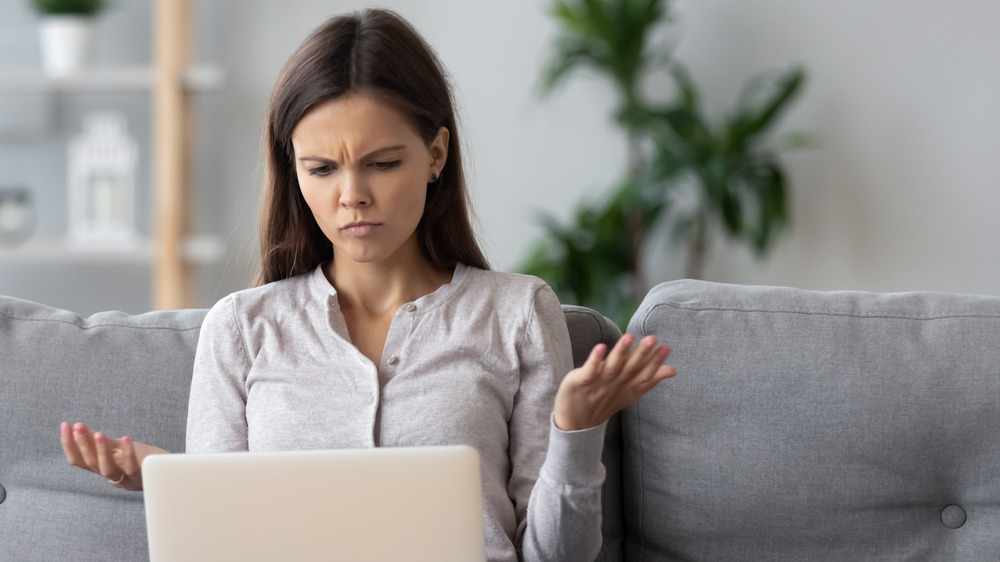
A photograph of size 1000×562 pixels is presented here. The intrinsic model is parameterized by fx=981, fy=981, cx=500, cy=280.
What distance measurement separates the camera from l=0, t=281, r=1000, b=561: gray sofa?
3.93 feet

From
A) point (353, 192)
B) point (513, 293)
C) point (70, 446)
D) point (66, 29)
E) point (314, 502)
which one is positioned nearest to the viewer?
point (314, 502)

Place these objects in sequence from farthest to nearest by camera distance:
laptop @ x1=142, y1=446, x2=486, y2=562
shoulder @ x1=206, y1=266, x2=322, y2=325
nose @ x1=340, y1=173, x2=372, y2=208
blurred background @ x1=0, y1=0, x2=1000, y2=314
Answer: blurred background @ x1=0, y1=0, x2=1000, y2=314 < shoulder @ x1=206, y1=266, x2=322, y2=325 < nose @ x1=340, y1=173, x2=372, y2=208 < laptop @ x1=142, y1=446, x2=486, y2=562

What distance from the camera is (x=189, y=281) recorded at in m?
3.16

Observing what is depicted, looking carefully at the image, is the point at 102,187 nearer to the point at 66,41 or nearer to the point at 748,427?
the point at 66,41

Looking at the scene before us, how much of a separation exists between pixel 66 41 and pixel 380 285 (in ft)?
7.33

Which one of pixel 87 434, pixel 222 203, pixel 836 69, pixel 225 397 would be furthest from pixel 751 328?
pixel 222 203

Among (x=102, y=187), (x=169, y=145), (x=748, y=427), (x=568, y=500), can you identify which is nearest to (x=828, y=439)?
(x=748, y=427)

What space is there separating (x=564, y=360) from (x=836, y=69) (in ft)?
7.67

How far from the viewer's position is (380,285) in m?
1.29

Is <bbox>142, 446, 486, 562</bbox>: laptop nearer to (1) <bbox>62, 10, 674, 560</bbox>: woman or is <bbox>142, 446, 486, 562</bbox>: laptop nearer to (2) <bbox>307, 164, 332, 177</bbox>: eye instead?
(1) <bbox>62, 10, 674, 560</bbox>: woman

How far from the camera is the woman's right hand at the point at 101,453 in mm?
969

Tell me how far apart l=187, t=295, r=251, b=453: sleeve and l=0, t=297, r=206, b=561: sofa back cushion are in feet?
0.25

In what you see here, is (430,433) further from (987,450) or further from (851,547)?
(987,450)

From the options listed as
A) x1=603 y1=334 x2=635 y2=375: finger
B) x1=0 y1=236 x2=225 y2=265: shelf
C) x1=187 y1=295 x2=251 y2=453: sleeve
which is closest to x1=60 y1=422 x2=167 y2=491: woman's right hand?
x1=187 y1=295 x2=251 y2=453: sleeve
